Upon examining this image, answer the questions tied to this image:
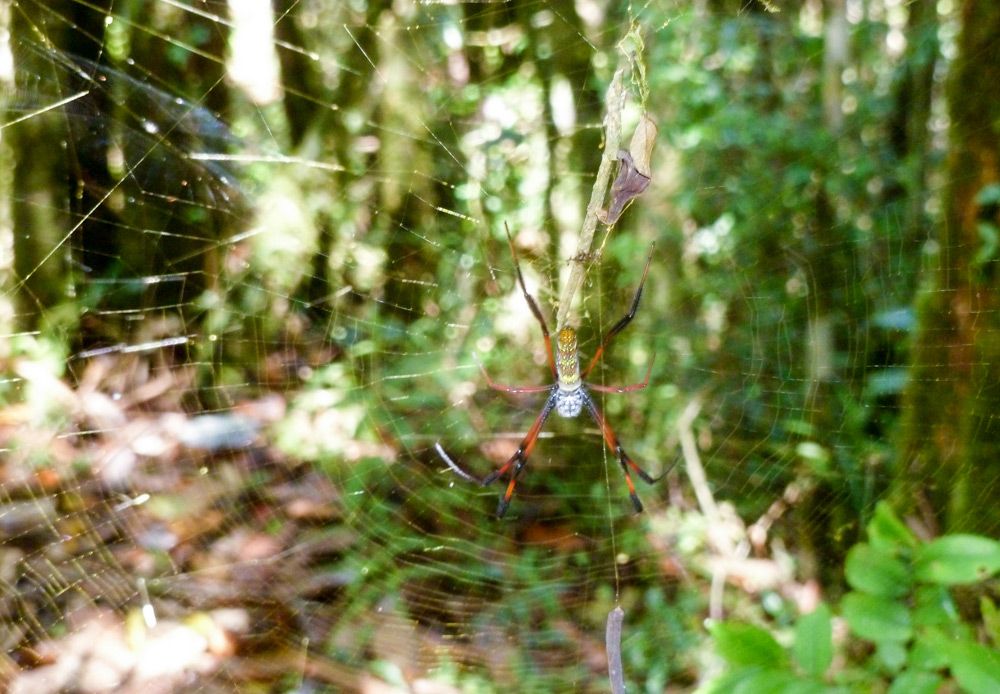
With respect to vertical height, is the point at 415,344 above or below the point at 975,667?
above

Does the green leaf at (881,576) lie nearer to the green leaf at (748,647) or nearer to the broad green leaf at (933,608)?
the broad green leaf at (933,608)

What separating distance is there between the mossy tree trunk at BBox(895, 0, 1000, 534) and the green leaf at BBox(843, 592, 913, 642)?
3.18 ft

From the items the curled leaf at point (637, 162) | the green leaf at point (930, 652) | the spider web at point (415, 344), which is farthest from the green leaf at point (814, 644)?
the spider web at point (415, 344)

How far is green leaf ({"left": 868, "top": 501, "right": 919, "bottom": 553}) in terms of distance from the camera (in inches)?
38.9

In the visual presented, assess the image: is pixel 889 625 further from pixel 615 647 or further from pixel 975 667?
pixel 615 647

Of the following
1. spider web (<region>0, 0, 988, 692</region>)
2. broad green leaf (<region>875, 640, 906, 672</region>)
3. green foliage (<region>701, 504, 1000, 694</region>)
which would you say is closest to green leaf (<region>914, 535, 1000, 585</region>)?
green foliage (<region>701, 504, 1000, 694</region>)

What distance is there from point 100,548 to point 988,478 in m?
2.96

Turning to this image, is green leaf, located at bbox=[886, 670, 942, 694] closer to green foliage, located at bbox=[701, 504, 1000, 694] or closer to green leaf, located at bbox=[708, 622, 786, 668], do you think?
green foliage, located at bbox=[701, 504, 1000, 694]

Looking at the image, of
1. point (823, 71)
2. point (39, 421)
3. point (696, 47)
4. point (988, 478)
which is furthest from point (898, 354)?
point (39, 421)

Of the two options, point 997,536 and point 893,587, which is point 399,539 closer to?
point 893,587

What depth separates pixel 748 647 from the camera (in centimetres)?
95

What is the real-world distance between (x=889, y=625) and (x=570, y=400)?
3.27ft

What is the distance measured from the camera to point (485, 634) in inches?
88.4

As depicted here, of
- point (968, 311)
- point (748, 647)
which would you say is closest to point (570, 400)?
point (748, 647)
